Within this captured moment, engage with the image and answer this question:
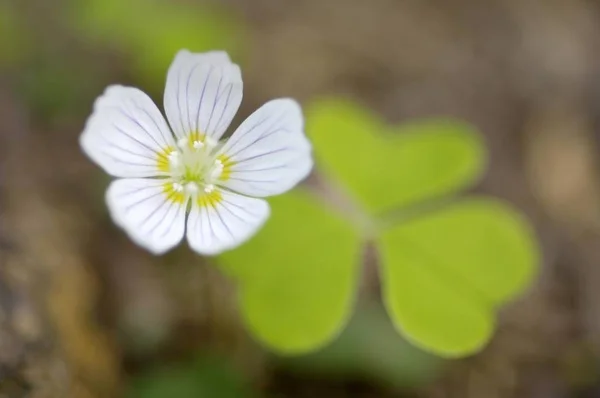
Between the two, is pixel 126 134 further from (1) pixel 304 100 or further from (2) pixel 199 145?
(1) pixel 304 100

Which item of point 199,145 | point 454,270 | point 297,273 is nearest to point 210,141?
point 199,145

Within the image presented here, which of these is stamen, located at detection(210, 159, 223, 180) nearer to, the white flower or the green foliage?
the white flower

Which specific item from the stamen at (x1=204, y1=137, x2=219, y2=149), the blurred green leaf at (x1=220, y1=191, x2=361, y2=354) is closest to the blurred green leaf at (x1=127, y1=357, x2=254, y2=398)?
the blurred green leaf at (x1=220, y1=191, x2=361, y2=354)

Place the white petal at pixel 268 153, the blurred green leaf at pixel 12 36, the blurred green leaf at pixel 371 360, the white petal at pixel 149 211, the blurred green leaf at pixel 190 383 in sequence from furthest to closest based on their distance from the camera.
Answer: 1. the blurred green leaf at pixel 12 36
2. the blurred green leaf at pixel 371 360
3. the blurred green leaf at pixel 190 383
4. the white petal at pixel 268 153
5. the white petal at pixel 149 211

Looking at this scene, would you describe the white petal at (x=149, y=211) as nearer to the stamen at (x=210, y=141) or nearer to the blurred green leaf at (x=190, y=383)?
the stamen at (x=210, y=141)

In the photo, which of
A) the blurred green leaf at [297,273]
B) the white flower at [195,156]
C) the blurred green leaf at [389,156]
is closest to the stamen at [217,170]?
the white flower at [195,156]

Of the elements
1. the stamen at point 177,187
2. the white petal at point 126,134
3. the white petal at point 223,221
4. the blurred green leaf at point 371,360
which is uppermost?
the white petal at point 126,134
